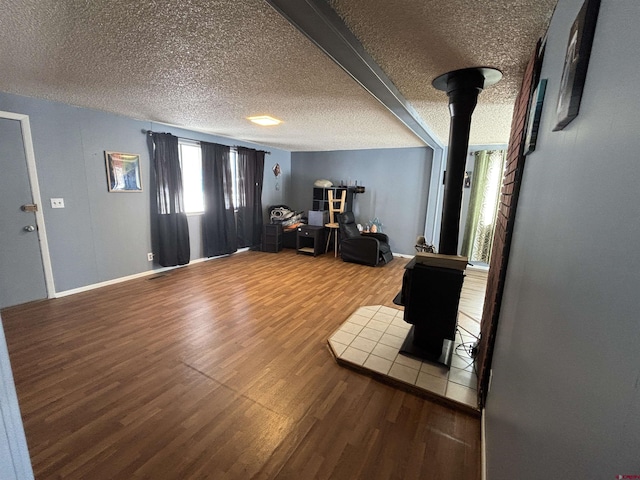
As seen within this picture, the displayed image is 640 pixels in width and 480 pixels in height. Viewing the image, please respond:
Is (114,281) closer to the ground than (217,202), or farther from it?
closer to the ground

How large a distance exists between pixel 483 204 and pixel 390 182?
→ 1756mm

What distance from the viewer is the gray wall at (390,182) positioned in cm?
535

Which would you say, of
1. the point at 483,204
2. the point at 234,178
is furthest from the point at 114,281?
the point at 483,204

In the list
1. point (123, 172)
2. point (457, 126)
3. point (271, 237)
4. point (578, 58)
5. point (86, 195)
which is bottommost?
point (271, 237)

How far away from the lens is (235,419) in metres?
1.62

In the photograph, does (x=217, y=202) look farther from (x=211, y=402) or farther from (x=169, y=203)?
(x=211, y=402)

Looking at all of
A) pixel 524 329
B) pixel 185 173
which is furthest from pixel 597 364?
pixel 185 173

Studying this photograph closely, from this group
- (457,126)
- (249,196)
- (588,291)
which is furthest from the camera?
(249,196)

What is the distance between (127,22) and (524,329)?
2.40 m

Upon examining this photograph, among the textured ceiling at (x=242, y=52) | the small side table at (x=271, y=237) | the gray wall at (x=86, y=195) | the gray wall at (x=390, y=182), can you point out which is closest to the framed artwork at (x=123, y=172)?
the gray wall at (x=86, y=195)

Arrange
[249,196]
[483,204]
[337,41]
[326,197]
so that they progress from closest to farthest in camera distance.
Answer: [337,41], [483,204], [249,196], [326,197]

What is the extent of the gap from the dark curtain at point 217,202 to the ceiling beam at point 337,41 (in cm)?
340

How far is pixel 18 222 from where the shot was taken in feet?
9.63

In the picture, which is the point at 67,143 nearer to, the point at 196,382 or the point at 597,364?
the point at 196,382
